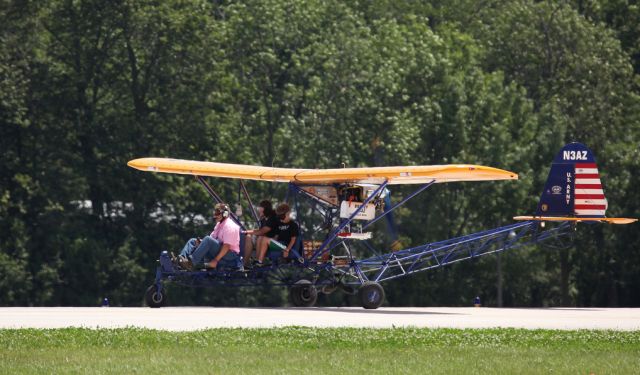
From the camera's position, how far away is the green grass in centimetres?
1688

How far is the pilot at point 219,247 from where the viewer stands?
26.2 m

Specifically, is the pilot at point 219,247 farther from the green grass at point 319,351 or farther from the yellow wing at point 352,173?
the green grass at point 319,351

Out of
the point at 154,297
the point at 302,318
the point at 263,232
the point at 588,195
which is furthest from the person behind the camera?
the point at 588,195

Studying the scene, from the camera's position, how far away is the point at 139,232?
46.2 metres

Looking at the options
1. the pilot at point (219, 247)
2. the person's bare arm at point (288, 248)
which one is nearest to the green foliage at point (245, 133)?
the person's bare arm at point (288, 248)

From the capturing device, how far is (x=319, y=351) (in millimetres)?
18344

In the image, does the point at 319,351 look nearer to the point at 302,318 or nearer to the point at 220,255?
the point at 302,318

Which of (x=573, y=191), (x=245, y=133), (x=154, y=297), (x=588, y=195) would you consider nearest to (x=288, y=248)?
(x=154, y=297)

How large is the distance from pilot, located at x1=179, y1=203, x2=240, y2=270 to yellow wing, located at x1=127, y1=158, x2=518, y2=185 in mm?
1175

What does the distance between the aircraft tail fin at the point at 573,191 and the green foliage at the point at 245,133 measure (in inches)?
598

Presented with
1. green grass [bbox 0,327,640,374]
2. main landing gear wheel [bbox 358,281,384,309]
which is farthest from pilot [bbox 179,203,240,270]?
green grass [bbox 0,327,640,374]

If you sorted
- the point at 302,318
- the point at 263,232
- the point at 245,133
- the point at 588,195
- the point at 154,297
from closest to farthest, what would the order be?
1. the point at 302,318
2. the point at 154,297
3. the point at 263,232
4. the point at 588,195
5. the point at 245,133

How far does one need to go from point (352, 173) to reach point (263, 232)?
196 cm

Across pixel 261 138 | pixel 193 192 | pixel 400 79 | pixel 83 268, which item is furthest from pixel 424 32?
pixel 83 268
